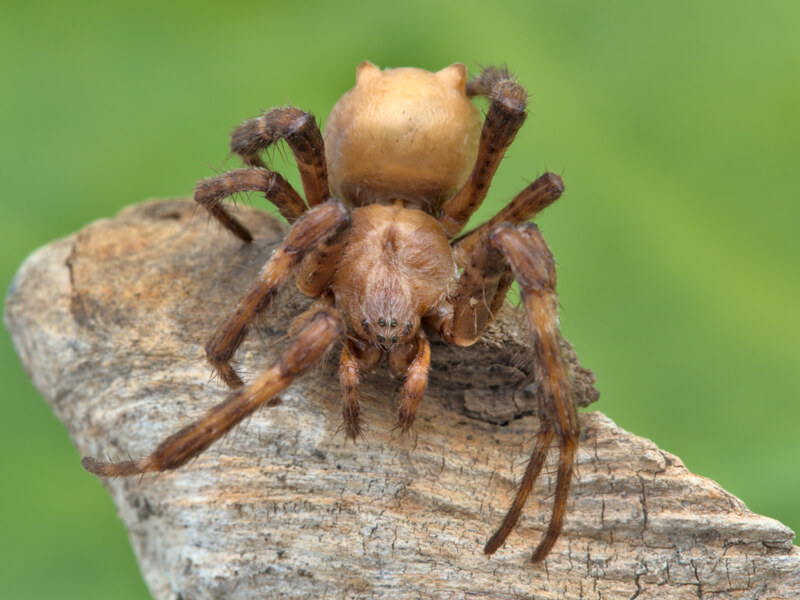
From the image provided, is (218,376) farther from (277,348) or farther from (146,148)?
(146,148)

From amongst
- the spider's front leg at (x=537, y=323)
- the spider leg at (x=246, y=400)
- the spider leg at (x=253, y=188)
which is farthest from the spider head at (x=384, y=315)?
the spider leg at (x=253, y=188)

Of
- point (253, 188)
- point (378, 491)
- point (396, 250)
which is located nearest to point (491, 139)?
point (396, 250)

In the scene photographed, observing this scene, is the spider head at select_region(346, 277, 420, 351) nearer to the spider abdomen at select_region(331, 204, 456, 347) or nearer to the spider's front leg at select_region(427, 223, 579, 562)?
the spider abdomen at select_region(331, 204, 456, 347)

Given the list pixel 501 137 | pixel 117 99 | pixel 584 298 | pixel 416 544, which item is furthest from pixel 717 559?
pixel 117 99

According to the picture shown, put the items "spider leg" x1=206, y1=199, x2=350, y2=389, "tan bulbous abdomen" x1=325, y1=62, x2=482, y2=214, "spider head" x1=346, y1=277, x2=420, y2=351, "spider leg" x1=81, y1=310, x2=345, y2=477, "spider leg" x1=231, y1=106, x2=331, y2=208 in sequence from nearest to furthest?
1. "spider leg" x1=81, y1=310, x2=345, y2=477
2. "spider leg" x1=206, y1=199, x2=350, y2=389
3. "spider head" x1=346, y1=277, x2=420, y2=351
4. "spider leg" x1=231, y1=106, x2=331, y2=208
5. "tan bulbous abdomen" x1=325, y1=62, x2=482, y2=214

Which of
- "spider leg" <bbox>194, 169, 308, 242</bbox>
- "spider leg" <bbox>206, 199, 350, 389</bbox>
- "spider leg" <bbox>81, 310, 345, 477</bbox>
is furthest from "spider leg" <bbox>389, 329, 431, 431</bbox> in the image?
"spider leg" <bbox>194, 169, 308, 242</bbox>
